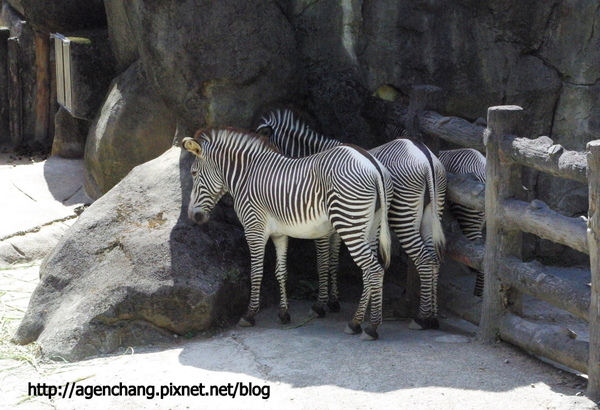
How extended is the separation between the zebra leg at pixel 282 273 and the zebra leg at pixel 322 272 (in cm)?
32


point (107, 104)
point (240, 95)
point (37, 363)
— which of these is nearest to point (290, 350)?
point (37, 363)

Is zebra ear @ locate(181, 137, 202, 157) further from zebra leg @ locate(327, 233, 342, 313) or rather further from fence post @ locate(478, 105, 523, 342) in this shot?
fence post @ locate(478, 105, 523, 342)

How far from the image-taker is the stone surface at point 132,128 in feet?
31.5

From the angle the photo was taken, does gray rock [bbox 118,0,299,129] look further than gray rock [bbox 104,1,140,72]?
No

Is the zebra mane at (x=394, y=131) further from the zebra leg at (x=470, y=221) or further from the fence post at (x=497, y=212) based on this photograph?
the fence post at (x=497, y=212)

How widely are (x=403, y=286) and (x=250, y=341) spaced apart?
2008 millimetres

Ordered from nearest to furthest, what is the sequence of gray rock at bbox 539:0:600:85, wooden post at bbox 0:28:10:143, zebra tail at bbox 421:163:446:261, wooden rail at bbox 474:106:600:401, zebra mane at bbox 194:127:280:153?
wooden rail at bbox 474:106:600:401
zebra tail at bbox 421:163:446:261
zebra mane at bbox 194:127:280:153
gray rock at bbox 539:0:600:85
wooden post at bbox 0:28:10:143

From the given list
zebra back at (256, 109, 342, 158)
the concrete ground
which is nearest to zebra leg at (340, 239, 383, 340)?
the concrete ground

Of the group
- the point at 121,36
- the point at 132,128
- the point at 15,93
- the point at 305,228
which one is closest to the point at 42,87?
the point at 15,93

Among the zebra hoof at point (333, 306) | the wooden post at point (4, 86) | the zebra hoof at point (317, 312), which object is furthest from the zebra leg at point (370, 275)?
the wooden post at point (4, 86)

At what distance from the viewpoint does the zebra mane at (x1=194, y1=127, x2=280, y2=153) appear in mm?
7184

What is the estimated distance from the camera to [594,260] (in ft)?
16.6

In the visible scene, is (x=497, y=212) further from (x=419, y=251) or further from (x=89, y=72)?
(x=89, y=72)

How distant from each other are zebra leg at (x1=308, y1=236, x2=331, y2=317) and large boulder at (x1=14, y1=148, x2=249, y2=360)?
0.66 metres
